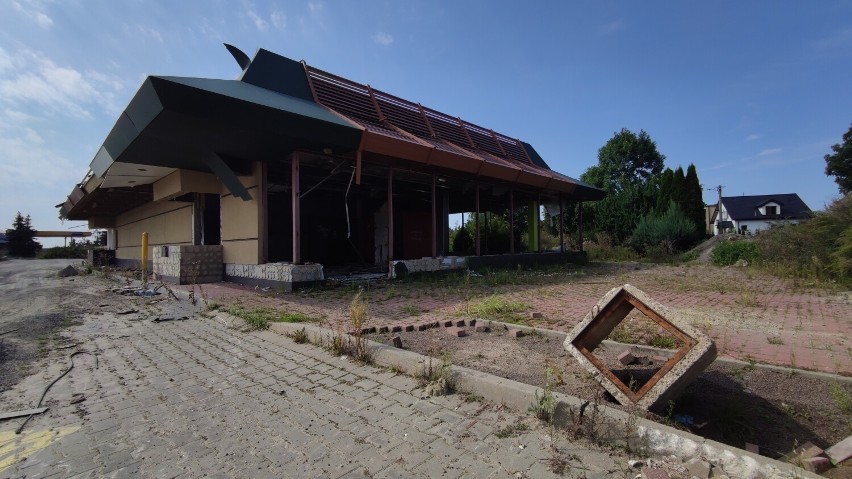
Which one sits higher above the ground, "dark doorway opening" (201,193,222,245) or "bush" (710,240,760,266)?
"dark doorway opening" (201,193,222,245)

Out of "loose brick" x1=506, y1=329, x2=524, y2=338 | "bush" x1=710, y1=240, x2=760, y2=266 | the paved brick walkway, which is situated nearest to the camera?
the paved brick walkway

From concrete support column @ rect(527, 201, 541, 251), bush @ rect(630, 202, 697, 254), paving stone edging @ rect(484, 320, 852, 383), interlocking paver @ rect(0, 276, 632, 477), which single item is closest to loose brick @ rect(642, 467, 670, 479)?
interlocking paver @ rect(0, 276, 632, 477)

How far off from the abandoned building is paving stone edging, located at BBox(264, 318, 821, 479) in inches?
264

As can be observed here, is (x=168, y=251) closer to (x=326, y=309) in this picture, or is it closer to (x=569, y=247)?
(x=326, y=309)

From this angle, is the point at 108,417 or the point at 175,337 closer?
the point at 108,417

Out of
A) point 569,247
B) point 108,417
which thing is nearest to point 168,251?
point 108,417

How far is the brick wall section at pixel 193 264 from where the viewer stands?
11531 millimetres

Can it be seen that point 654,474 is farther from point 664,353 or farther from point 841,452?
point 664,353

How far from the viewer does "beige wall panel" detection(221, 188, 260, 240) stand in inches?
428

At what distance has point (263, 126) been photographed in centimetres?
795

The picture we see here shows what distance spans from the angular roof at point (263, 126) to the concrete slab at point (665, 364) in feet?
23.9

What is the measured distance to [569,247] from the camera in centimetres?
2420

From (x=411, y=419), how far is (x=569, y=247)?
2324cm

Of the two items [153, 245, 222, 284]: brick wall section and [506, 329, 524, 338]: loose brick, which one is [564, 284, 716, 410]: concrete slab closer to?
[506, 329, 524, 338]: loose brick
